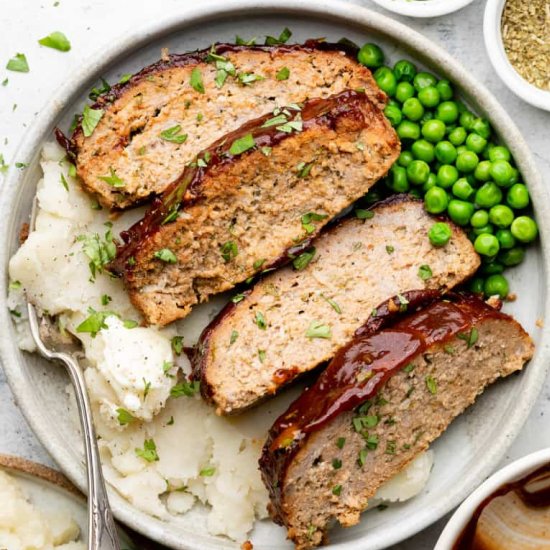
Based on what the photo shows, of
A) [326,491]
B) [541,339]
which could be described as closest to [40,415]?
[326,491]

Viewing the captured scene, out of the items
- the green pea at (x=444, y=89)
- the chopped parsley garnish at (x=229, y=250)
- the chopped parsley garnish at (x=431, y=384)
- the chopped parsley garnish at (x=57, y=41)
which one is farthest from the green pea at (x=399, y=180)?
the chopped parsley garnish at (x=57, y=41)

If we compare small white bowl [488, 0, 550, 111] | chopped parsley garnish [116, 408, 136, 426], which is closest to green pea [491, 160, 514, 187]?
small white bowl [488, 0, 550, 111]

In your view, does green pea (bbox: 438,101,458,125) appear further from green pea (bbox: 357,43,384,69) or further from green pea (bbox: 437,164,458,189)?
green pea (bbox: 357,43,384,69)

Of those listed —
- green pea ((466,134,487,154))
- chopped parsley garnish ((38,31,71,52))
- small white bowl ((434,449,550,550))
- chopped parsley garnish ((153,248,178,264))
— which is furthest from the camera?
chopped parsley garnish ((38,31,71,52))

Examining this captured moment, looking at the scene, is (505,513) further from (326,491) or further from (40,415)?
(40,415)

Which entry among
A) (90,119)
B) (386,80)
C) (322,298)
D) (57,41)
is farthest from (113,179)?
(386,80)

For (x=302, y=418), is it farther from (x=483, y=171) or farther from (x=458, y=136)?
(x=458, y=136)
